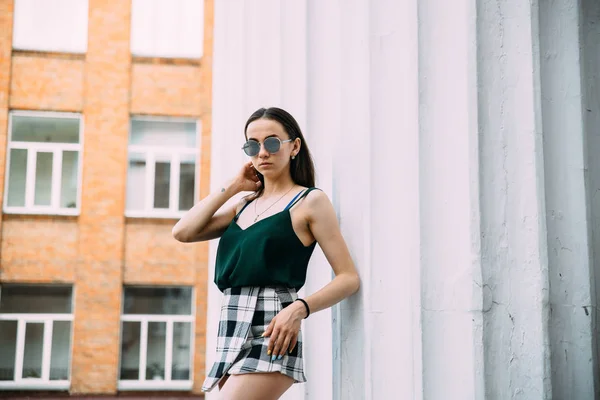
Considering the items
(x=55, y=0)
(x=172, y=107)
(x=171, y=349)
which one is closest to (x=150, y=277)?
(x=171, y=349)

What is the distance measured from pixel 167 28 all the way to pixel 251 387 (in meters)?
13.7

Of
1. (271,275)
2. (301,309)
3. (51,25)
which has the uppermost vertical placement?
(51,25)

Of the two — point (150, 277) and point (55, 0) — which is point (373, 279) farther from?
point (55, 0)

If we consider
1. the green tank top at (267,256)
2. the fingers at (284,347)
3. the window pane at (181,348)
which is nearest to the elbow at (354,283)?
the green tank top at (267,256)

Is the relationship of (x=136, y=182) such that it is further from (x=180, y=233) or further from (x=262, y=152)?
(x=262, y=152)

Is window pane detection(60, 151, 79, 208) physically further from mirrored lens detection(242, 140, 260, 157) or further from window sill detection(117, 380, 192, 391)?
mirrored lens detection(242, 140, 260, 157)

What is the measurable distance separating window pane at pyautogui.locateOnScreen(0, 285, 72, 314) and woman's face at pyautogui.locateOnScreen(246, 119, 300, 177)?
42.9 ft

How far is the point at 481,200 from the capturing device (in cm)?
206

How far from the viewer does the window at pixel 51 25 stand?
1484cm

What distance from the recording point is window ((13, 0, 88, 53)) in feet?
48.7

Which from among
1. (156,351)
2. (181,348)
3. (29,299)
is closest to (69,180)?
(29,299)

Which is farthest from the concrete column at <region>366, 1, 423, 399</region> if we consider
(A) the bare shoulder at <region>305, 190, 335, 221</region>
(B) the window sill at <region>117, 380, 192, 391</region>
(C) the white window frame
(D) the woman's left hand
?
(C) the white window frame

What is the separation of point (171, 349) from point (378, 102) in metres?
13.2

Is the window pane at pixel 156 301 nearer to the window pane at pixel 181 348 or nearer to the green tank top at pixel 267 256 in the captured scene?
the window pane at pixel 181 348
